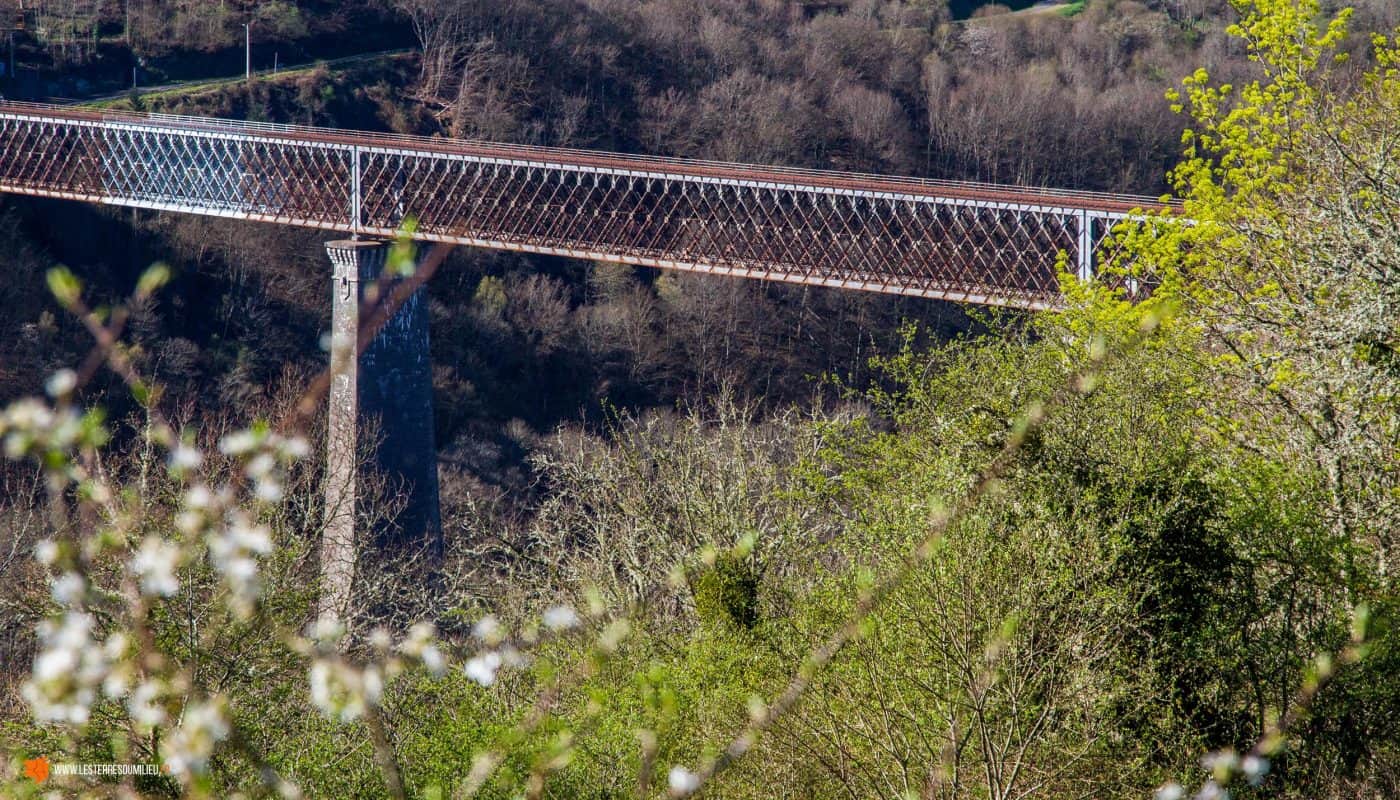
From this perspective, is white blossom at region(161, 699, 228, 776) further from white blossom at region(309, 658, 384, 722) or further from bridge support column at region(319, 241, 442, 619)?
bridge support column at region(319, 241, 442, 619)

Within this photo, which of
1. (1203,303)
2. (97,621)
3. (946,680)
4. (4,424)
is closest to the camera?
(4,424)

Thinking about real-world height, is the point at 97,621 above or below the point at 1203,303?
below

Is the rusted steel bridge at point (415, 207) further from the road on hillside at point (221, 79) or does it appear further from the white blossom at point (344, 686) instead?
the white blossom at point (344, 686)

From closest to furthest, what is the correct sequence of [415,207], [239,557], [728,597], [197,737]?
[197,737] → [239,557] → [728,597] → [415,207]

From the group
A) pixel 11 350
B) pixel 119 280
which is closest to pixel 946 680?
pixel 11 350

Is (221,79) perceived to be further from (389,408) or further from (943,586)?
(943,586)

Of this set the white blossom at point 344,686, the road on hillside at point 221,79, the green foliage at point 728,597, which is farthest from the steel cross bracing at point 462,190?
the white blossom at point 344,686

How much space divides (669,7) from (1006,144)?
57.5 feet

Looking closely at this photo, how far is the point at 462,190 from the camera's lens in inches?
1393

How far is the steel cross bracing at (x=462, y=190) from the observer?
28.2 metres

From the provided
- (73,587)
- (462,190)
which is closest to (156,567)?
(73,587)

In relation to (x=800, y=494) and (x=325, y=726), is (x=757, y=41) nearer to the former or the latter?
(x=800, y=494)

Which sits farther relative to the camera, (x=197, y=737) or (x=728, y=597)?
(x=728, y=597)

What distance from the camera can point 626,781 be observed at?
849 cm
